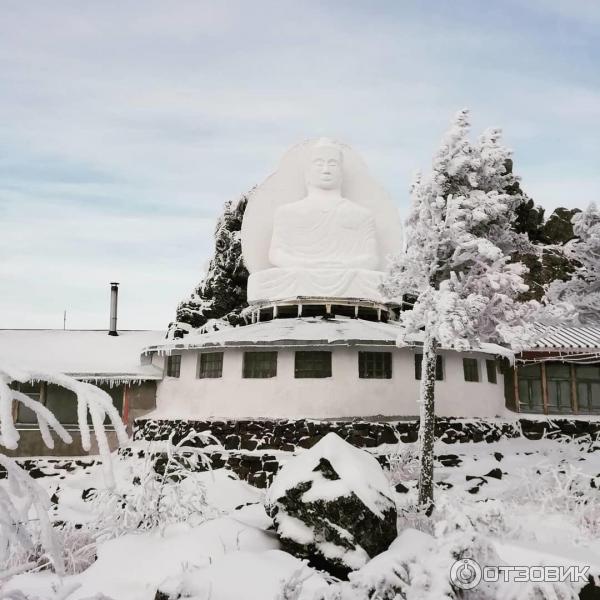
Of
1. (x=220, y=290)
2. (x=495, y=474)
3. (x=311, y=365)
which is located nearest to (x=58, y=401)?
(x=220, y=290)

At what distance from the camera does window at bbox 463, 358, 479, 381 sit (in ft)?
65.5

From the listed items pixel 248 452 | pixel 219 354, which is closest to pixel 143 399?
pixel 219 354

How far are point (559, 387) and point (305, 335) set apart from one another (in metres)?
11.1

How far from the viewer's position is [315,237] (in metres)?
22.0

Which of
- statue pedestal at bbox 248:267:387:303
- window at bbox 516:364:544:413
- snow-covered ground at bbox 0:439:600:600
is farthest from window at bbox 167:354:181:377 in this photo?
window at bbox 516:364:544:413

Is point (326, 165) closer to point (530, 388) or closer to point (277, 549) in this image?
point (530, 388)

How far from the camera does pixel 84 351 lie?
886 inches

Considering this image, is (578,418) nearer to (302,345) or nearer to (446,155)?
(302,345)

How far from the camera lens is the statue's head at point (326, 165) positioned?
22.7 meters

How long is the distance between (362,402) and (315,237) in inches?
273

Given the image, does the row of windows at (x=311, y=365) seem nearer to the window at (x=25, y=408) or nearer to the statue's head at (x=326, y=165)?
the window at (x=25, y=408)

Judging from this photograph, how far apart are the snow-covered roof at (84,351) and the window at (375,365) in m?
7.23

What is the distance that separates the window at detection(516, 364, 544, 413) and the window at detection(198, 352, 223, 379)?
11.3m

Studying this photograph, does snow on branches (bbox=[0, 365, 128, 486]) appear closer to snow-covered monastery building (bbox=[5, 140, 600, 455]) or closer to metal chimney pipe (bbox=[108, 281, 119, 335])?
snow-covered monastery building (bbox=[5, 140, 600, 455])
